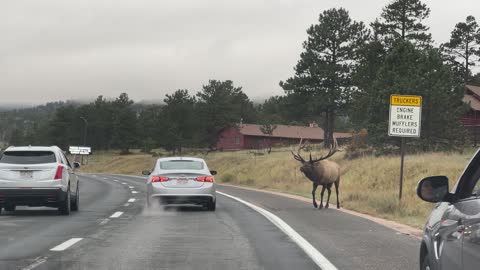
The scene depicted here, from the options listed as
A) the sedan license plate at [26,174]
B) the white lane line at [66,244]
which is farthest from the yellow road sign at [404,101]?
the white lane line at [66,244]

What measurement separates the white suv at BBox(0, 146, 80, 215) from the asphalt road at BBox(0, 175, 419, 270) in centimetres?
44

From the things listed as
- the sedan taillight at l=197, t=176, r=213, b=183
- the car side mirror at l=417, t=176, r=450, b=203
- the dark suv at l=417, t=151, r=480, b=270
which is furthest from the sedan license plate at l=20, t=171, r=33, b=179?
the car side mirror at l=417, t=176, r=450, b=203

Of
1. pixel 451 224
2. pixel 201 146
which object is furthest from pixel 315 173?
pixel 201 146

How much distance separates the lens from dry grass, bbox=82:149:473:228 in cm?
1900

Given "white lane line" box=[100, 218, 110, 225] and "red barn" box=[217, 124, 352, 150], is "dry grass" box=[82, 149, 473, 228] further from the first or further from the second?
A: "red barn" box=[217, 124, 352, 150]

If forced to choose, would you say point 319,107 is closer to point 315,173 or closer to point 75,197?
point 315,173

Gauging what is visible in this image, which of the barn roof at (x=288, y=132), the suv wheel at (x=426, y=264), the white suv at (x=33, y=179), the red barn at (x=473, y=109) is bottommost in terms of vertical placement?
the white suv at (x=33, y=179)

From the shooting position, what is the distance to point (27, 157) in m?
17.0

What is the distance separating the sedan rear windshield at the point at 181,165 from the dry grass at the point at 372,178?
5.05m

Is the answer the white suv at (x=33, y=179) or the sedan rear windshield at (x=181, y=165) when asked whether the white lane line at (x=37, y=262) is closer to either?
the white suv at (x=33, y=179)

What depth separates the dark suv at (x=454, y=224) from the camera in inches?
156

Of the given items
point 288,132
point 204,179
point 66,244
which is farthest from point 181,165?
point 288,132

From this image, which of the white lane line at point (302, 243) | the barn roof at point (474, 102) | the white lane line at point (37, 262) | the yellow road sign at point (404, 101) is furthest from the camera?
the barn roof at point (474, 102)

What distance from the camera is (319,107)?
68500 mm
